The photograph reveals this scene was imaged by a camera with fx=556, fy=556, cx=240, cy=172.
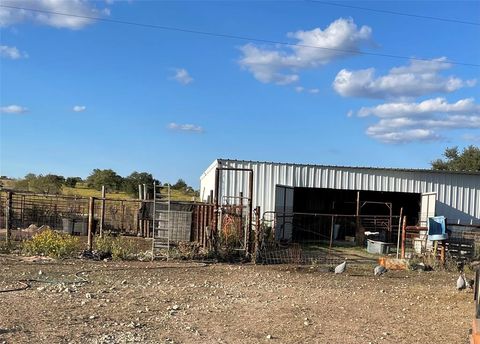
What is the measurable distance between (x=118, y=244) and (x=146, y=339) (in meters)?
9.82

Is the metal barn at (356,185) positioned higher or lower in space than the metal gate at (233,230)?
higher

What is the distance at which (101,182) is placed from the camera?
211 feet

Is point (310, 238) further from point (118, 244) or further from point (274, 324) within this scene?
point (274, 324)

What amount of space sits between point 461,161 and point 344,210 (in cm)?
2989

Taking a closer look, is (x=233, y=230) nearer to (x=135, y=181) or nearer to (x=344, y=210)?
(x=344, y=210)

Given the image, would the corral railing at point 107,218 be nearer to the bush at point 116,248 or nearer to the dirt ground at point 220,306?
the bush at point 116,248

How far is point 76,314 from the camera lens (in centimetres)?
859

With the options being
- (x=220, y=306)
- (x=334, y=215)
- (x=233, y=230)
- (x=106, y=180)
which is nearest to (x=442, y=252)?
(x=334, y=215)

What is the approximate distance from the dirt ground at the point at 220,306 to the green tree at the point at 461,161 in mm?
46909

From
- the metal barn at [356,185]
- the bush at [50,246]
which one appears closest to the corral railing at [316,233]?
the metal barn at [356,185]

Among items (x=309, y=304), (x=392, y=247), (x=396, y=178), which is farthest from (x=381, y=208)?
(x=309, y=304)

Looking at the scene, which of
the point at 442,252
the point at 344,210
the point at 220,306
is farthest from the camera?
the point at 344,210

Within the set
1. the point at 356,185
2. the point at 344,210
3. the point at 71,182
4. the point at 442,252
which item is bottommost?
the point at 442,252

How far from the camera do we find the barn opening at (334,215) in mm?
26188
